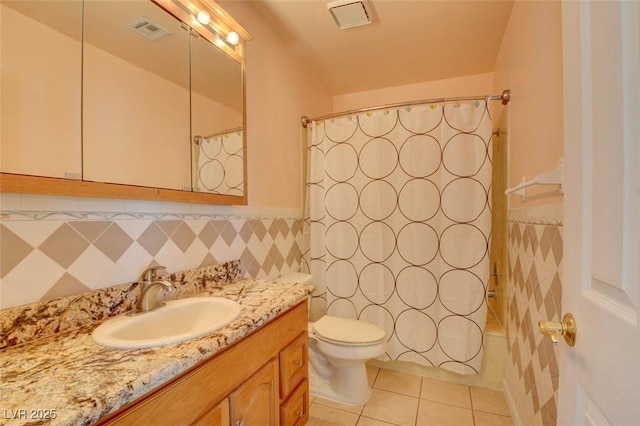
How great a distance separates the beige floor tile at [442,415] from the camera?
5.01 ft

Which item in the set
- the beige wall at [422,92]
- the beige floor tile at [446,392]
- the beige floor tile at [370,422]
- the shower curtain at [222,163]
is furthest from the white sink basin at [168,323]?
the beige wall at [422,92]

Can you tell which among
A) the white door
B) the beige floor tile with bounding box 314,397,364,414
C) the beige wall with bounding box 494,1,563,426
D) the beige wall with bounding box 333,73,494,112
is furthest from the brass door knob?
the beige wall with bounding box 333,73,494,112

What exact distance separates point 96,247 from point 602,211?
1.34 metres

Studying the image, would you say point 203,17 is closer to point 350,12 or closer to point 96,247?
point 350,12

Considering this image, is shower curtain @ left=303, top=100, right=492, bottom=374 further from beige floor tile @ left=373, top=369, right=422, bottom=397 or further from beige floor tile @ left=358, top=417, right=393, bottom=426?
beige floor tile @ left=358, top=417, right=393, bottom=426

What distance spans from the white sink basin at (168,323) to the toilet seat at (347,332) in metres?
0.83

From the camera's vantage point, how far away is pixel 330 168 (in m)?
2.07

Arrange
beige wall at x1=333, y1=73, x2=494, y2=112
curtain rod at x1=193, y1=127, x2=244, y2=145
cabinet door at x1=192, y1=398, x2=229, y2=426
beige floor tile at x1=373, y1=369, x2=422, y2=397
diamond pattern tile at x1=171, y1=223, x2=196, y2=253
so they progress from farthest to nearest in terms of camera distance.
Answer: beige wall at x1=333, y1=73, x2=494, y2=112, beige floor tile at x1=373, y1=369, x2=422, y2=397, curtain rod at x1=193, y1=127, x2=244, y2=145, diamond pattern tile at x1=171, y1=223, x2=196, y2=253, cabinet door at x1=192, y1=398, x2=229, y2=426

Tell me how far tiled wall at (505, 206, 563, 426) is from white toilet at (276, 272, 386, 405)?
715 mm

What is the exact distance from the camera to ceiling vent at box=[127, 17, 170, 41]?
3.44 feet

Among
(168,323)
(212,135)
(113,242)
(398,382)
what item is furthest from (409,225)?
(113,242)

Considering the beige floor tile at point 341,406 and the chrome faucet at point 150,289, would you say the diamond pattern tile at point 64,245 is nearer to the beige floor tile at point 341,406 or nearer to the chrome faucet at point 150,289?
the chrome faucet at point 150,289

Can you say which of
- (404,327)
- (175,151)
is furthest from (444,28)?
(404,327)

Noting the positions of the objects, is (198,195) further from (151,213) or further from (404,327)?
(404,327)
